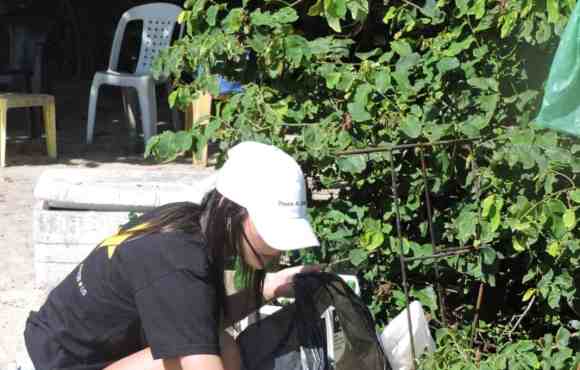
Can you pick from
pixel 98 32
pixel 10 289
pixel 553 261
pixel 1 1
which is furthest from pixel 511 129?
pixel 98 32

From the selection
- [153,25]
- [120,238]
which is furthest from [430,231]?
[153,25]

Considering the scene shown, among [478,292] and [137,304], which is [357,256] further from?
[137,304]

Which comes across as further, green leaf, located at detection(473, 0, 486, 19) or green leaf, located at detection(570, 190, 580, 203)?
green leaf, located at detection(473, 0, 486, 19)

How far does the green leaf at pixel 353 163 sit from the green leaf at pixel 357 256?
254 millimetres

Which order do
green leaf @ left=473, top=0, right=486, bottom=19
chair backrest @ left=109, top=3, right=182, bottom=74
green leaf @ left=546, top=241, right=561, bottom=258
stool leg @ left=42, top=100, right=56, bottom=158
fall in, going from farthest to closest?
chair backrest @ left=109, top=3, right=182, bottom=74 < stool leg @ left=42, top=100, right=56, bottom=158 < green leaf @ left=473, top=0, right=486, bottom=19 < green leaf @ left=546, top=241, right=561, bottom=258

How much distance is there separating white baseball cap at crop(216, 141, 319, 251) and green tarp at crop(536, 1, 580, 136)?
756 millimetres

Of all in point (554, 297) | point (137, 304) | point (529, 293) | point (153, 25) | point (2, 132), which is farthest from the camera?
point (153, 25)

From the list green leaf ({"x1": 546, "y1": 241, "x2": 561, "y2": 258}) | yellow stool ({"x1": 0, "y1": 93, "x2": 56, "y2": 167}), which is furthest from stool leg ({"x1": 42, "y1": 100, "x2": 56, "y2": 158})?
green leaf ({"x1": 546, "y1": 241, "x2": 561, "y2": 258})

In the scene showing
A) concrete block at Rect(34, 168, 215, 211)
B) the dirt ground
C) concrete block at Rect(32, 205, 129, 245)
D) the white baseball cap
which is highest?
the white baseball cap

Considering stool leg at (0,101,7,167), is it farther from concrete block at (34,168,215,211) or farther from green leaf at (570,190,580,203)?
green leaf at (570,190,580,203)

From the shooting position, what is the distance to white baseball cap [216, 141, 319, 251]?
2420 millimetres

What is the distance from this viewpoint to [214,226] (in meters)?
2.49

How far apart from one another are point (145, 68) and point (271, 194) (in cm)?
619

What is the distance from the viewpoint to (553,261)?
315cm
